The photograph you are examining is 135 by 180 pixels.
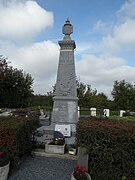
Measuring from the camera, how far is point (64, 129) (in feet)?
24.0

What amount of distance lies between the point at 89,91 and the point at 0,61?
48.1 ft

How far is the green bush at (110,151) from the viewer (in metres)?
3.65

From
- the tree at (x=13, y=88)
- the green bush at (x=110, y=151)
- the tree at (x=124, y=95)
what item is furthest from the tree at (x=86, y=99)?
the green bush at (x=110, y=151)

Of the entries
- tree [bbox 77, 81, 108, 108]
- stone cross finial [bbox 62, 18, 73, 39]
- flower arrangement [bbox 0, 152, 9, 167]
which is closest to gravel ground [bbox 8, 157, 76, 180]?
flower arrangement [bbox 0, 152, 9, 167]

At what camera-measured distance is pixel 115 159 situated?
3.75m

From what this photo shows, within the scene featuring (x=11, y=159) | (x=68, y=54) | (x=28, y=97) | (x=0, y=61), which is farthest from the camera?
(x=28, y=97)

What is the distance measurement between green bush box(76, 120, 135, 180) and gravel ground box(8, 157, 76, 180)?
31.6 inches

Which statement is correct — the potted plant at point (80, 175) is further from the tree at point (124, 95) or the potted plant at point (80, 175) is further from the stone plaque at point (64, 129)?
the tree at point (124, 95)

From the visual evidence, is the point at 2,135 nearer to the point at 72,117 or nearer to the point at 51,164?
the point at 51,164

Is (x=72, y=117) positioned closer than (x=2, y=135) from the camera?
No

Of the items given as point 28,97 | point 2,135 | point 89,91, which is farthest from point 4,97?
point 2,135

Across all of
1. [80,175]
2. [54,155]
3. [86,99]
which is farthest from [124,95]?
[80,175]

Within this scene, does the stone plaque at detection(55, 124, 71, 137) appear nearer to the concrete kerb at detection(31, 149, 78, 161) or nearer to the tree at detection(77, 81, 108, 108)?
the concrete kerb at detection(31, 149, 78, 161)

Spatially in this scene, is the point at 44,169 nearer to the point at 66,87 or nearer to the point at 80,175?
the point at 80,175
